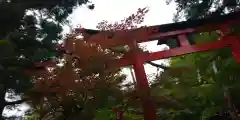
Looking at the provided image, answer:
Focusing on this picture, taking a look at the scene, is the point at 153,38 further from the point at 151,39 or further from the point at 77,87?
the point at 77,87

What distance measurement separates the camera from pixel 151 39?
805 centimetres

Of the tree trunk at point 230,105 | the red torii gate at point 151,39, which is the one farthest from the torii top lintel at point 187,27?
the tree trunk at point 230,105

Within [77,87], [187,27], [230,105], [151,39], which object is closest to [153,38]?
[151,39]

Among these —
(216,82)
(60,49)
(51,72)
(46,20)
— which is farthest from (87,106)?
(216,82)

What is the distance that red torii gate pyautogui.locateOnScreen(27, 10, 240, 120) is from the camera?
6945 mm

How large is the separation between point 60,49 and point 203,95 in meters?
7.24

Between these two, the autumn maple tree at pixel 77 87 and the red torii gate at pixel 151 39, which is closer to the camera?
the autumn maple tree at pixel 77 87

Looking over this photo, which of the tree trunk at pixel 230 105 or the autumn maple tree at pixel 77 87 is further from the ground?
the autumn maple tree at pixel 77 87

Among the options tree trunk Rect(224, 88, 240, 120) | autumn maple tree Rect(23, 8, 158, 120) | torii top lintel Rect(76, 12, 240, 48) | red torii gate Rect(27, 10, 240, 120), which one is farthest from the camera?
tree trunk Rect(224, 88, 240, 120)

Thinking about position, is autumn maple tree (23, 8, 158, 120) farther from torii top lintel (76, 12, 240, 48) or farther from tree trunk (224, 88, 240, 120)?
tree trunk (224, 88, 240, 120)

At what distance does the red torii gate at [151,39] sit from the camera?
695 cm

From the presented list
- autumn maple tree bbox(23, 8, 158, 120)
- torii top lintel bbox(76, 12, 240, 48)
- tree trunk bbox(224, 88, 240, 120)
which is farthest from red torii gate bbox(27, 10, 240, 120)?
tree trunk bbox(224, 88, 240, 120)

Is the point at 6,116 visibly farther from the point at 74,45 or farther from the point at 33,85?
the point at 74,45

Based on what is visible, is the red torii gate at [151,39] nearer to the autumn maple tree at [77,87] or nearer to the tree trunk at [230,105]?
the autumn maple tree at [77,87]
